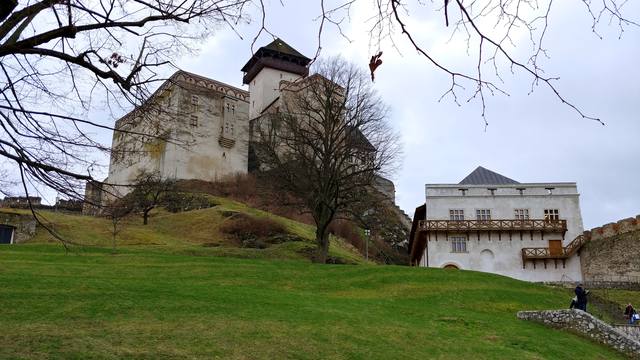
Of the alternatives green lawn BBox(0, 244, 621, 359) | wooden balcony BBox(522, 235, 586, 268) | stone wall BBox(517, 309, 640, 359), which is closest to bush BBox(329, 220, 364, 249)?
wooden balcony BBox(522, 235, 586, 268)

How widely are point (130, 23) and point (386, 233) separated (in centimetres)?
5407

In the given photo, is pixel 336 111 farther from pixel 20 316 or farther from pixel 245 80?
pixel 245 80

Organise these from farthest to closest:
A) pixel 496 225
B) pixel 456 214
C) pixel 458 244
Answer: pixel 456 214
pixel 458 244
pixel 496 225

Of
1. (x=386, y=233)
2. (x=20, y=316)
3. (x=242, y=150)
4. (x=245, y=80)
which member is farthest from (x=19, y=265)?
(x=245, y=80)

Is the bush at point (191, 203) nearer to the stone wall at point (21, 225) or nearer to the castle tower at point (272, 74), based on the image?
the stone wall at point (21, 225)

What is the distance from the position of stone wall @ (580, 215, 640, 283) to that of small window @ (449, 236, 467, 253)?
22.9 ft

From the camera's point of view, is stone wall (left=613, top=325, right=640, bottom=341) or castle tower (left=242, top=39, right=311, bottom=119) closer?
stone wall (left=613, top=325, right=640, bottom=341)

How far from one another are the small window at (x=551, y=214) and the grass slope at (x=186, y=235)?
12.2 meters

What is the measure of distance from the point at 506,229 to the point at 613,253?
6290 millimetres

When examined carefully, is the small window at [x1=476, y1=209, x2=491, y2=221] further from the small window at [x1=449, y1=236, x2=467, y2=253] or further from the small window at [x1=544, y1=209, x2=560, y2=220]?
the small window at [x1=544, y1=209, x2=560, y2=220]

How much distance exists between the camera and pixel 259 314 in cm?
1475

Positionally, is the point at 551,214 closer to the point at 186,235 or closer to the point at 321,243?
the point at 321,243

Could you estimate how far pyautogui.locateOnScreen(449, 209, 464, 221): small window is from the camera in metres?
41.5

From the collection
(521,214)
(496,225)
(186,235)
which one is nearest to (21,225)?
(186,235)
